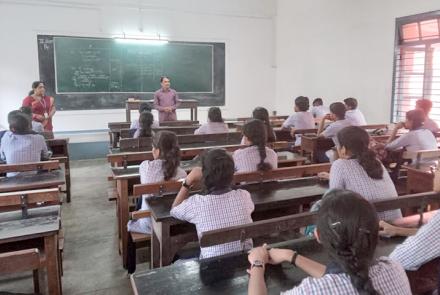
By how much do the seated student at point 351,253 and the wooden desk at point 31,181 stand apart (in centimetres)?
253

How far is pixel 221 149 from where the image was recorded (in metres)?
2.04

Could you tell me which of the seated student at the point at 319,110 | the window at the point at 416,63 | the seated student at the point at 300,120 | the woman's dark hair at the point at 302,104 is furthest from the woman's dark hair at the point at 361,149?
the seated student at the point at 319,110

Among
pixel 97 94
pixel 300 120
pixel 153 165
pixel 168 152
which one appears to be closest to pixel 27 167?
pixel 153 165

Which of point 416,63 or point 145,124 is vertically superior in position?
point 416,63

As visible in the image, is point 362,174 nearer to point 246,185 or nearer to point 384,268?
point 246,185

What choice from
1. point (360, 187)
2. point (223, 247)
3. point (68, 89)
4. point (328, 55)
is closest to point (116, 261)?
point (223, 247)

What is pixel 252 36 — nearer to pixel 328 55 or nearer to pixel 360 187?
pixel 328 55

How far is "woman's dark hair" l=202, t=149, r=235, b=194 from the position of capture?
189 cm

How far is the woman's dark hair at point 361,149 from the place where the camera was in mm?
2109

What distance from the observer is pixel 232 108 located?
9.18m

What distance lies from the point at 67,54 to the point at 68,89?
2.18 feet

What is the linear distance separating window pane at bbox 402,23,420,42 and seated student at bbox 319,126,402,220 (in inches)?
182

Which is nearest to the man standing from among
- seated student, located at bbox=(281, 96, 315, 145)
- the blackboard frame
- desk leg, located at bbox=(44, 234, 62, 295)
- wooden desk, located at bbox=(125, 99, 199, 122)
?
wooden desk, located at bbox=(125, 99, 199, 122)

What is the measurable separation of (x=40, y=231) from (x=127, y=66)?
6565 mm
